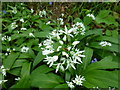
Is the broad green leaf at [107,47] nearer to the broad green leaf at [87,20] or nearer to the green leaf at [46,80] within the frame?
the broad green leaf at [87,20]

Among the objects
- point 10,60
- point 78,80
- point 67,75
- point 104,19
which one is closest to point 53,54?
point 67,75

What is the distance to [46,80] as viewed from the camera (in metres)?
2.14

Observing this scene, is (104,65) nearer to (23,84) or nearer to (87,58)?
(87,58)

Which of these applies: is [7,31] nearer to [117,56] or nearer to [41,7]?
[41,7]

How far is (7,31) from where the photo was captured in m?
3.53

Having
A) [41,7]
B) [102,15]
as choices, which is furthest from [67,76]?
[41,7]

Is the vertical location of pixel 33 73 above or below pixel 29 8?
below

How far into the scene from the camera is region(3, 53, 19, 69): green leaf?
257cm

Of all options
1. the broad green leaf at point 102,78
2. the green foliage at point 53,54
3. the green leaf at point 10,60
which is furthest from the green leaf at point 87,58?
the green leaf at point 10,60

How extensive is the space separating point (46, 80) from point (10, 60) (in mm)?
737

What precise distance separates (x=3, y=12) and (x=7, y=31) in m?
0.76

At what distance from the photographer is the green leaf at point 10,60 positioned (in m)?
2.57

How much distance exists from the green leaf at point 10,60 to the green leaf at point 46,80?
457 millimetres

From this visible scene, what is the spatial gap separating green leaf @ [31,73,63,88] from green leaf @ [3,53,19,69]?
0.46 m
